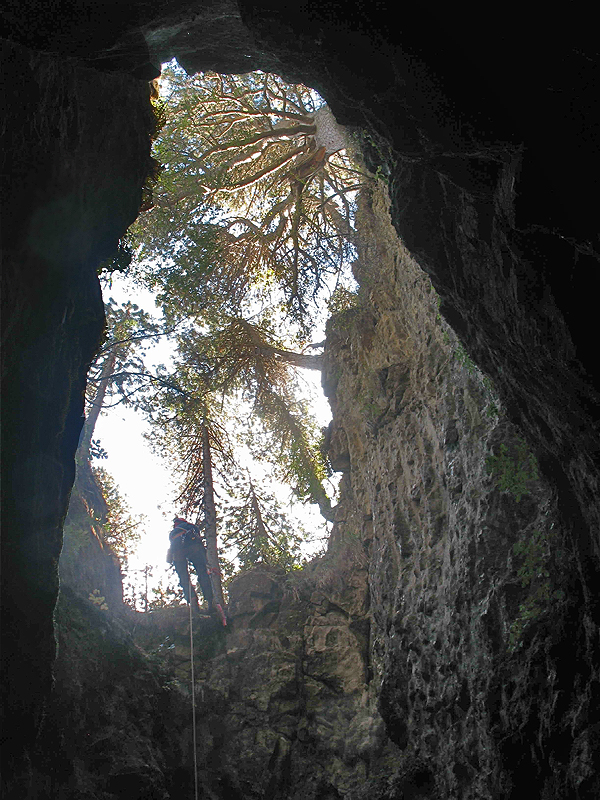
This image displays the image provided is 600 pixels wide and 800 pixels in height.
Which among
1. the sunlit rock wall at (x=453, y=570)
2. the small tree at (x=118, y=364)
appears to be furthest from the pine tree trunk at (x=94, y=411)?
the sunlit rock wall at (x=453, y=570)

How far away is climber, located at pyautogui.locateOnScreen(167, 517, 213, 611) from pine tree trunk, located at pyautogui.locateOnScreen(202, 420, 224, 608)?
643 millimetres

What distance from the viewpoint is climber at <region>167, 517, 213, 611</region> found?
1119 cm

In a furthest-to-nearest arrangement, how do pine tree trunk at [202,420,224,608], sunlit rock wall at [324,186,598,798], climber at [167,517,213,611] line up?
pine tree trunk at [202,420,224,608] < climber at [167,517,213,611] < sunlit rock wall at [324,186,598,798]

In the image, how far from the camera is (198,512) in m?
13.5

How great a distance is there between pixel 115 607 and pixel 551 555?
8929 mm

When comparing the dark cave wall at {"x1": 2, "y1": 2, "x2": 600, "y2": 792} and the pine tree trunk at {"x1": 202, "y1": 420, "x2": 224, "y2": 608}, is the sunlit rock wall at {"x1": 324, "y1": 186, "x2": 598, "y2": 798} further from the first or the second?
the pine tree trunk at {"x1": 202, "y1": 420, "x2": 224, "y2": 608}

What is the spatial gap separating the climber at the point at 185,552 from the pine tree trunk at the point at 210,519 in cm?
64

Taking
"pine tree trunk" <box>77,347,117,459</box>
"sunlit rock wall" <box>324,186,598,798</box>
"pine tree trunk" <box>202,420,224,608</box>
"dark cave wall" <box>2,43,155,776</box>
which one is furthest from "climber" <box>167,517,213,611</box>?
"dark cave wall" <box>2,43,155,776</box>

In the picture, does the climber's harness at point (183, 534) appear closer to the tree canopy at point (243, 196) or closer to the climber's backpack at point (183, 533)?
the climber's backpack at point (183, 533)

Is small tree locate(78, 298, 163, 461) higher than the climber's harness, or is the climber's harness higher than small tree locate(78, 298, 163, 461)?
small tree locate(78, 298, 163, 461)

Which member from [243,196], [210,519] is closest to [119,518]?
[210,519]

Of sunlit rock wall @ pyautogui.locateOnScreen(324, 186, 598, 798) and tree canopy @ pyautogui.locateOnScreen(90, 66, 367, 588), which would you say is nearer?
sunlit rock wall @ pyautogui.locateOnScreen(324, 186, 598, 798)

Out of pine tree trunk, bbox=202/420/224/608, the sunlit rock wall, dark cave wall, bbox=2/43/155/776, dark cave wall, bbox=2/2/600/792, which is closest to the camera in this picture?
dark cave wall, bbox=2/2/600/792

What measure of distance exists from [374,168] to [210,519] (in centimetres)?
861
